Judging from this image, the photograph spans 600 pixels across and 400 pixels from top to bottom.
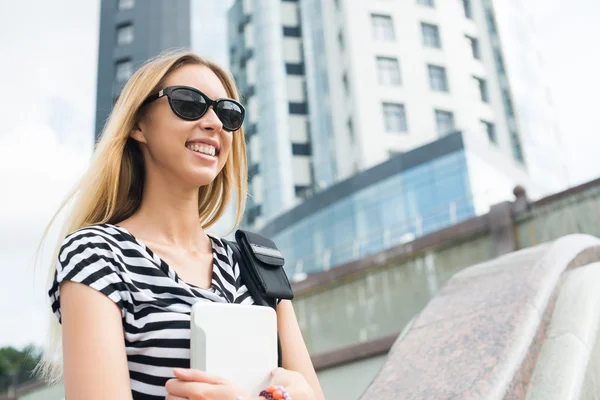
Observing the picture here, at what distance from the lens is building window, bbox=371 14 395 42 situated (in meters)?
34.9

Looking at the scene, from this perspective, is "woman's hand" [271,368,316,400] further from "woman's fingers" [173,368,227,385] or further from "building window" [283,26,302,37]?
"building window" [283,26,302,37]

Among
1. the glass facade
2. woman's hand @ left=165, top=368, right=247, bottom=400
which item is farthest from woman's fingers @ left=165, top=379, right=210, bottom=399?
the glass facade

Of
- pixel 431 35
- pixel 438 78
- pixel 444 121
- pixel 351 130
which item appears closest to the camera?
pixel 444 121

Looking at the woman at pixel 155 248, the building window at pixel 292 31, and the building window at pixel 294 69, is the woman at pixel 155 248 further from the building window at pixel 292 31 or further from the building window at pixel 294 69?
the building window at pixel 292 31

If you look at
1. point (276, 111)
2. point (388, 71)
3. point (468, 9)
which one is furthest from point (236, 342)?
point (276, 111)

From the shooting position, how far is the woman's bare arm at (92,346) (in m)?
1.55

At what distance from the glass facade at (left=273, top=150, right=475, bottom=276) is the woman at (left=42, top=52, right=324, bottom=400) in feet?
69.3

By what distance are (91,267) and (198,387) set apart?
41cm

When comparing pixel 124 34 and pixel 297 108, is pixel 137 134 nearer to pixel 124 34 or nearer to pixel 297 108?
Result: pixel 297 108

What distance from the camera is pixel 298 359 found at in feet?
6.64

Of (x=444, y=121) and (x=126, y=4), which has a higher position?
(x=126, y=4)

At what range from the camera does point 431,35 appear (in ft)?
117

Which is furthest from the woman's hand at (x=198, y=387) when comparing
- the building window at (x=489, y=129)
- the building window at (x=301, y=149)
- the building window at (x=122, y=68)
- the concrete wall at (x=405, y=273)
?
the building window at (x=122, y=68)

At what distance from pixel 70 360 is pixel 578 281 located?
3.53m
